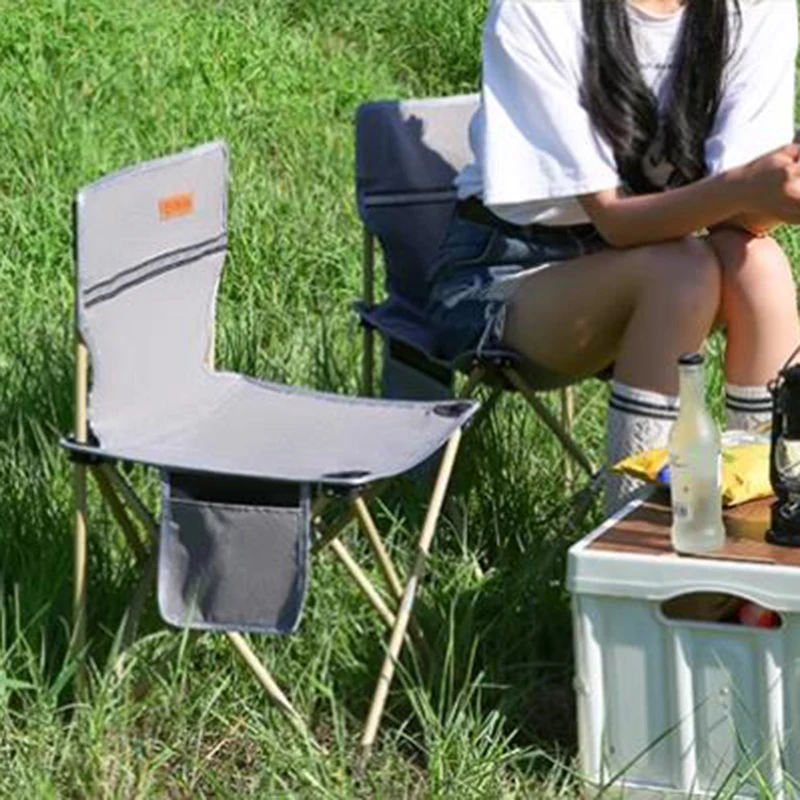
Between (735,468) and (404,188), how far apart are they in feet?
4.01

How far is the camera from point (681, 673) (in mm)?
3234

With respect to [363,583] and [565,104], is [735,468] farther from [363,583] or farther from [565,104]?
[565,104]

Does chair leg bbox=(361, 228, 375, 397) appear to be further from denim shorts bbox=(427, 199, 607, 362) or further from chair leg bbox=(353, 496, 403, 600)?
chair leg bbox=(353, 496, 403, 600)

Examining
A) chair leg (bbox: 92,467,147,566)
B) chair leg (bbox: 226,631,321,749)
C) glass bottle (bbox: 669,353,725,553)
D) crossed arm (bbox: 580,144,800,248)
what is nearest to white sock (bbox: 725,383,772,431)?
crossed arm (bbox: 580,144,800,248)

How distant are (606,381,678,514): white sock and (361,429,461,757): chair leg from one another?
28 cm

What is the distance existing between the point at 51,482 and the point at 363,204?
786 millimetres

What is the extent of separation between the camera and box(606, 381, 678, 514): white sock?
3.64 meters

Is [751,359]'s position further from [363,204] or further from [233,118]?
[233,118]

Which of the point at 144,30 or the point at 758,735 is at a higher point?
the point at 144,30

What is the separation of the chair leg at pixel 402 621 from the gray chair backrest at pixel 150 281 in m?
0.45

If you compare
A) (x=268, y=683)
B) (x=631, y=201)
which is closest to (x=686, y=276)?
(x=631, y=201)

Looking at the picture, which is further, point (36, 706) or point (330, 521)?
point (330, 521)

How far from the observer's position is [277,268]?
5.75 meters

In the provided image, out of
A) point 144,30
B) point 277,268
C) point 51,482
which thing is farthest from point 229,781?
point 144,30
